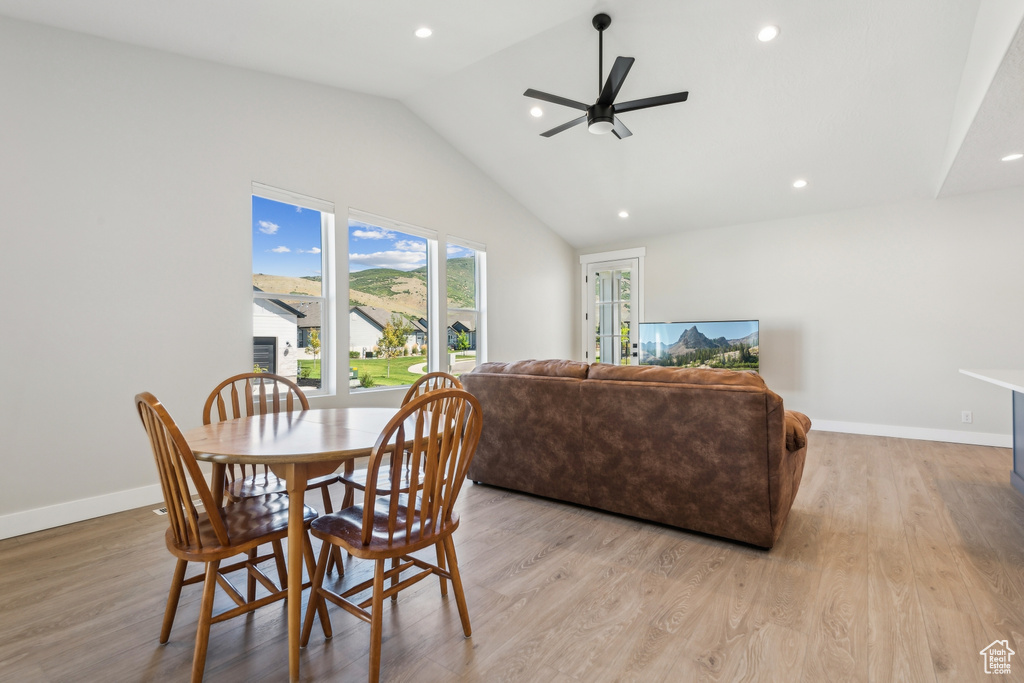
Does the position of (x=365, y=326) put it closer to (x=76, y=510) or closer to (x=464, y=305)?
(x=464, y=305)

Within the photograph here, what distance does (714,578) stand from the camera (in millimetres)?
2068

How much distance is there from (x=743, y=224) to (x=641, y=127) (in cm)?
226

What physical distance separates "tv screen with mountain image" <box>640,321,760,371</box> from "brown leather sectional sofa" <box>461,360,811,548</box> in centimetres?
298

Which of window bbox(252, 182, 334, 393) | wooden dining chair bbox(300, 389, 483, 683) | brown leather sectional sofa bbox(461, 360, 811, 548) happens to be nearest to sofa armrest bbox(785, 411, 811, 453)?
brown leather sectional sofa bbox(461, 360, 811, 548)

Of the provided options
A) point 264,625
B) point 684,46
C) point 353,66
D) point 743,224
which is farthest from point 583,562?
point 743,224

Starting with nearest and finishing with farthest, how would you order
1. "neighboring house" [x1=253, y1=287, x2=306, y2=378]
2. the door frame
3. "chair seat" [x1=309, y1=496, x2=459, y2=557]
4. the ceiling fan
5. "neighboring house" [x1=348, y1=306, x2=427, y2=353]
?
"chair seat" [x1=309, y1=496, x2=459, y2=557] < the ceiling fan < "neighboring house" [x1=253, y1=287, x2=306, y2=378] < "neighboring house" [x1=348, y1=306, x2=427, y2=353] < the door frame

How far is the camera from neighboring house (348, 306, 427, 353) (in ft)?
13.9

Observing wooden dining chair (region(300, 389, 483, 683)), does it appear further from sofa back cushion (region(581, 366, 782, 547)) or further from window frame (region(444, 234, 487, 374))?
window frame (region(444, 234, 487, 374))

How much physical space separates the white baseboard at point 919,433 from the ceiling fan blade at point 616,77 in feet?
14.4

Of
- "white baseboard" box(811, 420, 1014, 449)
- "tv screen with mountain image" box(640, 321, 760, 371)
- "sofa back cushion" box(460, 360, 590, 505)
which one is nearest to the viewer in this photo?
"sofa back cushion" box(460, 360, 590, 505)

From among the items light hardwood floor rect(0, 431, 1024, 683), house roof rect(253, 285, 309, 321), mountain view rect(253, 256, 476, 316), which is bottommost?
light hardwood floor rect(0, 431, 1024, 683)

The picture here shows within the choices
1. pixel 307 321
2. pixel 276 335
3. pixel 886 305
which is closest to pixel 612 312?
pixel 886 305

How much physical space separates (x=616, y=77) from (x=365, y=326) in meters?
2.88

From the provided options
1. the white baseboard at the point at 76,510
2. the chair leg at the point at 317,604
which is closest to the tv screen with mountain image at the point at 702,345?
the chair leg at the point at 317,604
